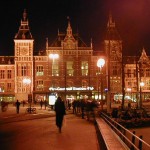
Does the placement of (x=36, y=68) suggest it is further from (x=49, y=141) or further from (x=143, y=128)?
(x=49, y=141)

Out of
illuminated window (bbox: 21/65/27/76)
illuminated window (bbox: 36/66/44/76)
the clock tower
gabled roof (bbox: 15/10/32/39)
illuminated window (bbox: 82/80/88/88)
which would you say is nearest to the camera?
the clock tower

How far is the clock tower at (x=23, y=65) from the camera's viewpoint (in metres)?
76.6

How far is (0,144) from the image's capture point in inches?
533

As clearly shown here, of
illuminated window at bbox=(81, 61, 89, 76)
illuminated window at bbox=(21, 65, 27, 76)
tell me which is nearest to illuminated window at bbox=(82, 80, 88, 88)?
illuminated window at bbox=(81, 61, 89, 76)

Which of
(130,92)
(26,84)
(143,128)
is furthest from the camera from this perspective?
(130,92)

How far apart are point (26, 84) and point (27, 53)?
20.4 feet

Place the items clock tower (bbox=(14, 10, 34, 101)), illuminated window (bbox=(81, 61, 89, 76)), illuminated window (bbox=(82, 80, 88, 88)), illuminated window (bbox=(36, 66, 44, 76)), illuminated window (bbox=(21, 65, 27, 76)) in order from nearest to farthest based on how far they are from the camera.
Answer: clock tower (bbox=(14, 10, 34, 101))
illuminated window (bbox=(21, 65, 27, 76))
illuminated window (bbox=(36, 66, 44, 76))
illuminated window (bbox=(81, 61, 89, 76))
illuminated window (bbox=(82, 80, 88, 88))

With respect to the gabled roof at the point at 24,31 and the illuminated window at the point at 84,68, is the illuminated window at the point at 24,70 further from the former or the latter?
the illuminated window at the point at 84,68

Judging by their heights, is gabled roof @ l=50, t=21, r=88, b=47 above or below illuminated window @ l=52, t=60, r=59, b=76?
above

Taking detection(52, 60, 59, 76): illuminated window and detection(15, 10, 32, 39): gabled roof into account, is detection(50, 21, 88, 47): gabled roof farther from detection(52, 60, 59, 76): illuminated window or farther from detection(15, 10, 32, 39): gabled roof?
detection(15, 10, 32, 39): gabled roof

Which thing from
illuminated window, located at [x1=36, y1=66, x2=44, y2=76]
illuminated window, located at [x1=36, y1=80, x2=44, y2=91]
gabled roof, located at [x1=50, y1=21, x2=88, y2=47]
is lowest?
illuminated window, located at [x1=36, y1=80, x2=44, y2=91]

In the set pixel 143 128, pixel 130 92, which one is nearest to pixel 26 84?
pixel 130 92

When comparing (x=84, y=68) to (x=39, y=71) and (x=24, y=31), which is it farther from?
(x=24, y=31)

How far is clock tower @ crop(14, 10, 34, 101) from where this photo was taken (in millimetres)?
76625
